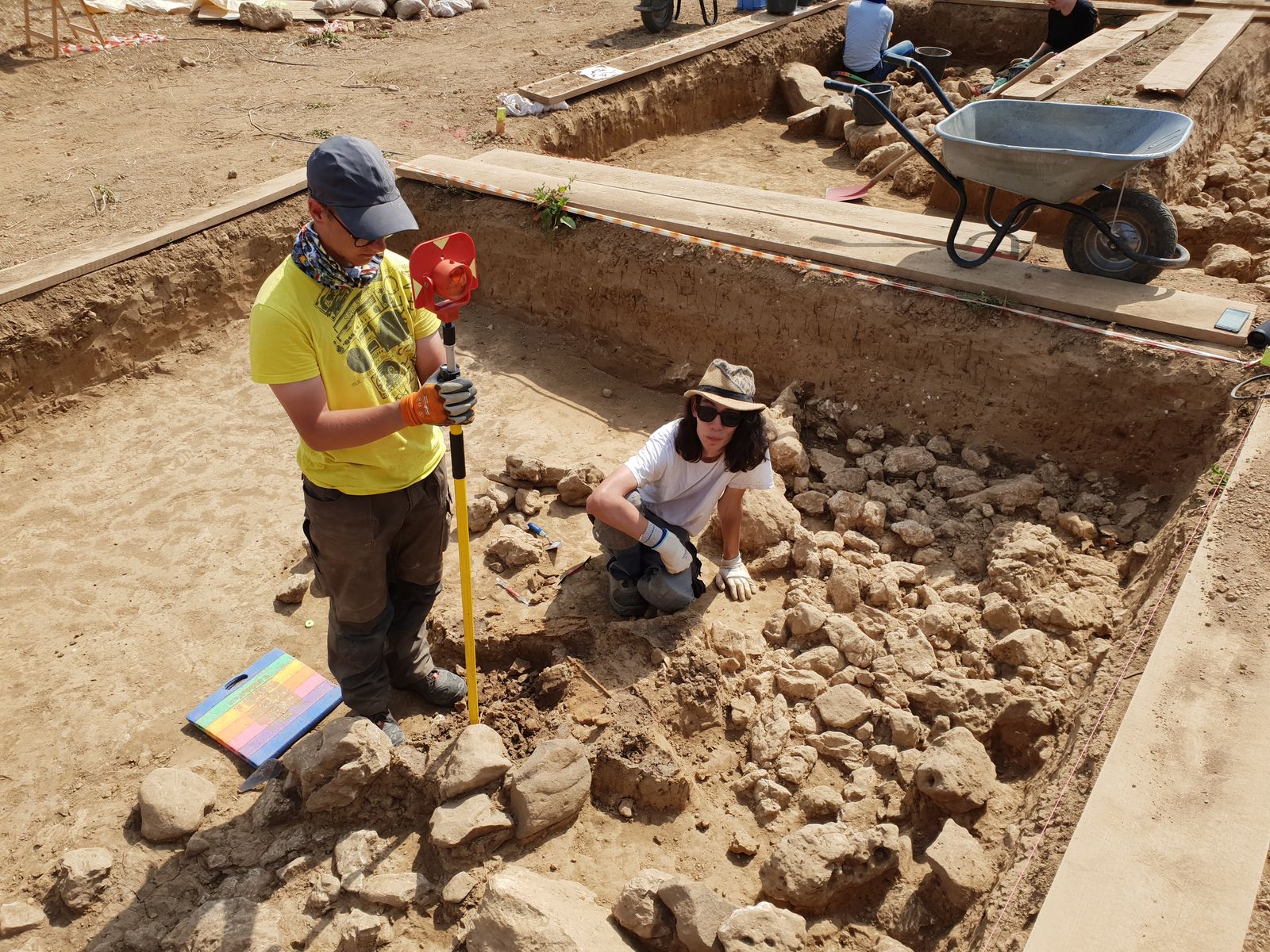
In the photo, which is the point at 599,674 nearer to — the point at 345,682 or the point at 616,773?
the point at 616,773

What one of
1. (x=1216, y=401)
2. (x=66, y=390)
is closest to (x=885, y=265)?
(x=1216, y=401)

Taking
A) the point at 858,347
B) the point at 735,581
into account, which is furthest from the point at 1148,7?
the point at 735,581

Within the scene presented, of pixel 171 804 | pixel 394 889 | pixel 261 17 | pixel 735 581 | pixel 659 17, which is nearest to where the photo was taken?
pixel 394 889

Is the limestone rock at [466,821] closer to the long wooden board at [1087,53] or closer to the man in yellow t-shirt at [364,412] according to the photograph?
the man in yellow t-shirt at [364,412]

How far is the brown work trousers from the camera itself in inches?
116

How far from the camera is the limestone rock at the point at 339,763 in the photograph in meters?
2.98

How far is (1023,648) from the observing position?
349 centimetres

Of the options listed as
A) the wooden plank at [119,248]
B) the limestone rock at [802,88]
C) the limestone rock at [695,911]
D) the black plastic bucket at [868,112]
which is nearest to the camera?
the limestone rock at [695,911]

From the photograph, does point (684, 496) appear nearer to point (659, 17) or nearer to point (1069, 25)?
point (1069, 25)

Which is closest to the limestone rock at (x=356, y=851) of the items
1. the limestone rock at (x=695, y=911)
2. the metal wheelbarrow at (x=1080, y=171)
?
the limestone rock at (x=695, y=911)

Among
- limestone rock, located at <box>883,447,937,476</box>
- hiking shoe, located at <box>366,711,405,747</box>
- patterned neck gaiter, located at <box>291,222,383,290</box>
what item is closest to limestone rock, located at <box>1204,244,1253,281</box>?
limestone rock, located at <box>883,447,937,476</box>

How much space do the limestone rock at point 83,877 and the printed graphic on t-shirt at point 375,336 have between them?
184 cm

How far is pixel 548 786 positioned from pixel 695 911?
2.16 feet

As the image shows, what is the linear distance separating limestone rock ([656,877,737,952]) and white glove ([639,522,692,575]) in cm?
132
